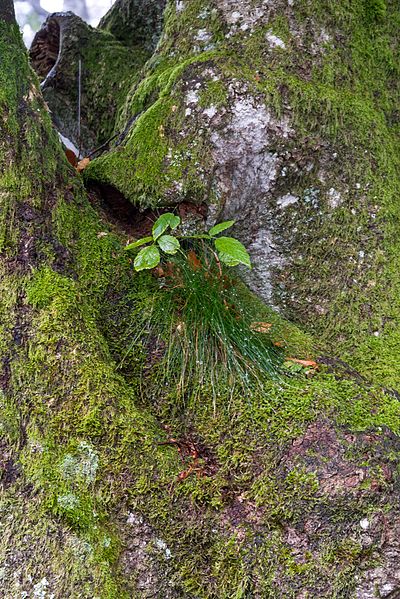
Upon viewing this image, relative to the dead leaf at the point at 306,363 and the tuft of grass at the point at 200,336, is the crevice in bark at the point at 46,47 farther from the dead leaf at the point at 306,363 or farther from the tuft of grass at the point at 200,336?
the dead leaf at the point at 306,363

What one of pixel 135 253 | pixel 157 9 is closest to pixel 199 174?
pixel 135 253

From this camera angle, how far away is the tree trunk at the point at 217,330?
1.37 m

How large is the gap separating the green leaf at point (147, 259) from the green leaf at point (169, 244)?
3 cm

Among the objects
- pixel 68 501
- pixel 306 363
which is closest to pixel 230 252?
pixel 306 363

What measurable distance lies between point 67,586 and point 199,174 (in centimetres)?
147

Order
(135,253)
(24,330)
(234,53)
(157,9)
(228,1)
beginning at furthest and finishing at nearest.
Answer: (157,9), (228,1), (234,53), (135,253), (24,330)

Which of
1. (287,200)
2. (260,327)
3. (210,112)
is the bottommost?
(260,327)

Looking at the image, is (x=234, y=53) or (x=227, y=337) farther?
(x=234, y=53)

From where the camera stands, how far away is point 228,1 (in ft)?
7.36

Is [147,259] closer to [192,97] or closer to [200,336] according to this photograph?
[200,336]

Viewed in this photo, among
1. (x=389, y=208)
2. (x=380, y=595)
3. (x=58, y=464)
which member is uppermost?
(x=58, y=464)

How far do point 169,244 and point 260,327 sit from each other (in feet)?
1.52

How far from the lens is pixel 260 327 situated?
5.93ft

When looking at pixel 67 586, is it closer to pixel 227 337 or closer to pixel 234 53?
pixel 227 337
